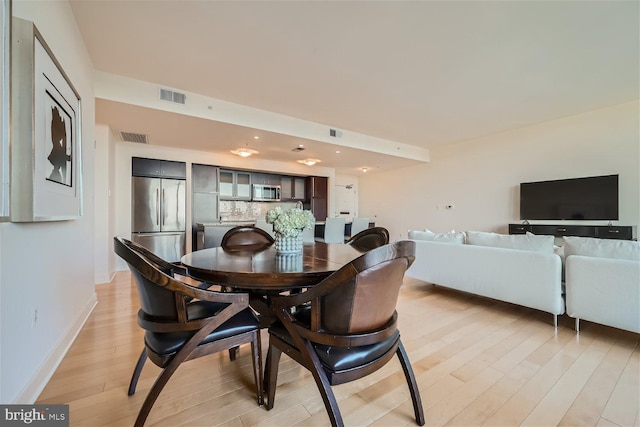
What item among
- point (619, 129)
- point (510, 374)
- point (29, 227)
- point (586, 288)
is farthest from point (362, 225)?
point (29, 227)

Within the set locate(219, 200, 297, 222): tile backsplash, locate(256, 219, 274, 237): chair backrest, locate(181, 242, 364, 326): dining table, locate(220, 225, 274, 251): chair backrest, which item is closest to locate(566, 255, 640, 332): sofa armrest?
locate(181, 242, 364, 326): dining table

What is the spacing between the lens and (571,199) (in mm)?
4777

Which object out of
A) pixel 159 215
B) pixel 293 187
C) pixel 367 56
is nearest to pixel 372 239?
pixel 367 56

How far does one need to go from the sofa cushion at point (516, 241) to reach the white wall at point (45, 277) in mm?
3820

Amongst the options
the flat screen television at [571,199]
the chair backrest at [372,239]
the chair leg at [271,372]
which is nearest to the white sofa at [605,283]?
the chair backrest at [372,239]

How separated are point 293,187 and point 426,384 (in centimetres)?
619

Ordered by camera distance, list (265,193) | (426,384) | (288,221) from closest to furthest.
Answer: (426,384) < (288,221) < (265,193)

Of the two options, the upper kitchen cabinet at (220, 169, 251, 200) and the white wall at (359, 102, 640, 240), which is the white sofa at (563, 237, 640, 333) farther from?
the upper kitchen cabinet at (220, 169, 251, 200)

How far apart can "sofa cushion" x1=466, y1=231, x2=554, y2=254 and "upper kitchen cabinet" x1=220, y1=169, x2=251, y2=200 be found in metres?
5.08

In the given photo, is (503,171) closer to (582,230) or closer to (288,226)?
(582,230)

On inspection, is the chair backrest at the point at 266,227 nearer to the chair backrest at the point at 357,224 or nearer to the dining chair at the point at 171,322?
the chair backrest at the point at 357,224

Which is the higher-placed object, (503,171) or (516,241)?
(503,171)

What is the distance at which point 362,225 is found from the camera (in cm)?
569

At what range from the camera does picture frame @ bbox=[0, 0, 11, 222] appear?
1210mm
